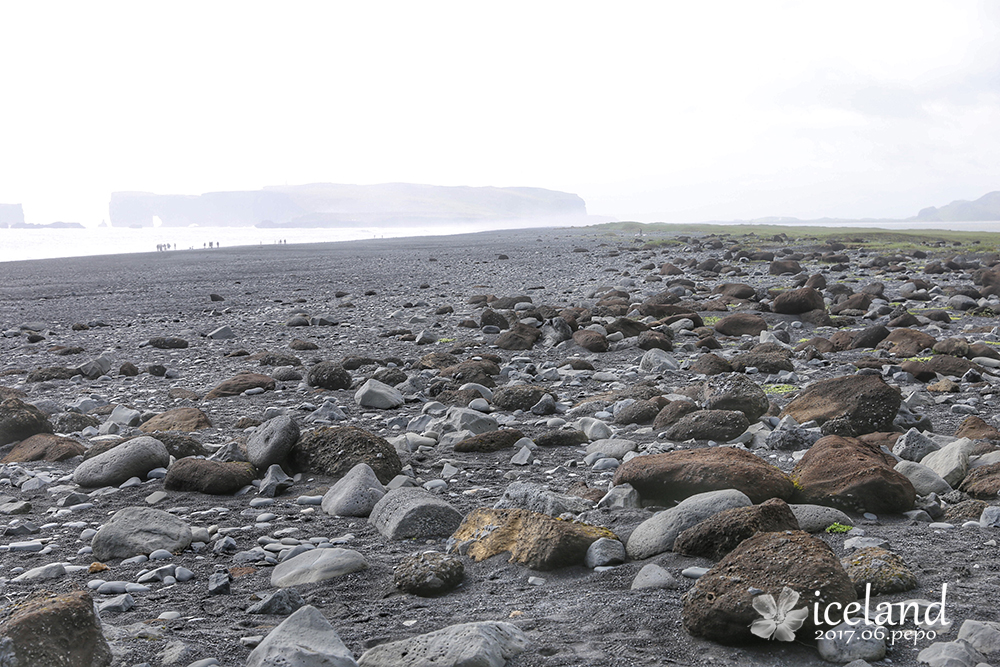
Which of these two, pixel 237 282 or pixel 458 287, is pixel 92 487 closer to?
pixel 458 287

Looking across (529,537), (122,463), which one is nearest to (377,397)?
(122,463)

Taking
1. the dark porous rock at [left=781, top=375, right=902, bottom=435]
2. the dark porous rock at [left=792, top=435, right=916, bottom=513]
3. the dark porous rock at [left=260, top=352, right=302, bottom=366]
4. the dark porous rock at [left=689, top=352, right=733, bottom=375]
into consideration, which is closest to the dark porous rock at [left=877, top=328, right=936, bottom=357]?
the dark porous rock at [left=689, top=352, right=733, bottom=375]

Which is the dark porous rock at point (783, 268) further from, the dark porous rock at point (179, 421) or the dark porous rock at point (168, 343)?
the dark porous rock at point (179, 421)

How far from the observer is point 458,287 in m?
20.7

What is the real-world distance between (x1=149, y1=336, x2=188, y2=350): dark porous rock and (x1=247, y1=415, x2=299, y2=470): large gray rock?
274 inches

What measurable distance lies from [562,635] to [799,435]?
3.38 meters

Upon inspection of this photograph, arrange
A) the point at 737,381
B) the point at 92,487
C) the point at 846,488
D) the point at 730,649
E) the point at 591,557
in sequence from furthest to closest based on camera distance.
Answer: the point at 737,381 < the point at 92,487 < the point at 846,488 < the point at 591,557 < the point at 730,649

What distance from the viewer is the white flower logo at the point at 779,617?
2697mm

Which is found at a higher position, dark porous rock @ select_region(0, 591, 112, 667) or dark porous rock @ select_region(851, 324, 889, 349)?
dark porous rock @ select_region(851, 324, 889, 349)

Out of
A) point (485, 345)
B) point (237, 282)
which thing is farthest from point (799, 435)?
point (237, 282)

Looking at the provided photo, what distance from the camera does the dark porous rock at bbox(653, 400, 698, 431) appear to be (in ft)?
20.5

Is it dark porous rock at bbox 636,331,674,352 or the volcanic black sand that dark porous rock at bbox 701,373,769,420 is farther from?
dark porous rock at bbox 636,331,674,352

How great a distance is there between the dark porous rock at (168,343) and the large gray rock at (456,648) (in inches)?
401

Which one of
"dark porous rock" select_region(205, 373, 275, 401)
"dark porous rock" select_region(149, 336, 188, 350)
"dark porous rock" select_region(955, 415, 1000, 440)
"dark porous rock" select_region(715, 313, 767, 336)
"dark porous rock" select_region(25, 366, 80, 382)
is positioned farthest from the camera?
"dark porous rock" select_region(149, 336, 188, 350)
